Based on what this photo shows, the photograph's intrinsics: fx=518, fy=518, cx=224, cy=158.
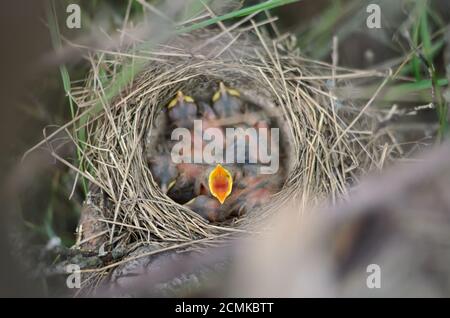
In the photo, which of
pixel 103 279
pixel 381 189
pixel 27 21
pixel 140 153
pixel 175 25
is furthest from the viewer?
pixel 140 153

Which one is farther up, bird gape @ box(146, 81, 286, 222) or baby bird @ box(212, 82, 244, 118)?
baby bird @ box(212, 82, 244, 118)

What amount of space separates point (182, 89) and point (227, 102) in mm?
132

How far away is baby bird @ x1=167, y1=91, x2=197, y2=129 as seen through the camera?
1.41 m

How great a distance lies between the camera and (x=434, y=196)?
0.78m

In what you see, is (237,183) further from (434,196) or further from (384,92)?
(434,196)

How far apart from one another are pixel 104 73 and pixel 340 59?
621mm

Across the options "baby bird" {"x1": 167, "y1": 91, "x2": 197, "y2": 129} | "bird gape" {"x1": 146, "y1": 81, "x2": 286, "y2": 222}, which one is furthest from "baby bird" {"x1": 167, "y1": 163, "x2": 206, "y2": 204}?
"baby bird" {"x1": 167, "y1": 91, "x2": 197, "y2": 129}

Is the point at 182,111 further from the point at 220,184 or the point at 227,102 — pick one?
the point at 220,184

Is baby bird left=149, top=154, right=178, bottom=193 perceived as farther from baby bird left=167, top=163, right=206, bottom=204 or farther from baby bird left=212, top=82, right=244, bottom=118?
baby bird left=212, top=82, right=244, bottom=118

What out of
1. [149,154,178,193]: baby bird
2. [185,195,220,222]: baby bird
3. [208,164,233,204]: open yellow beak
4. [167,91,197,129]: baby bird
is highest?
[167,91,197,129]: baby bird

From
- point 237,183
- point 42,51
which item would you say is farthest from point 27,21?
point 237,183

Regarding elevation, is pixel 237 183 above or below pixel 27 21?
below

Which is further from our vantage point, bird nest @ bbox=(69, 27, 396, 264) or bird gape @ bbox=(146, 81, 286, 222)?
bird gape @ bbox=(146, 81, 286, 222)

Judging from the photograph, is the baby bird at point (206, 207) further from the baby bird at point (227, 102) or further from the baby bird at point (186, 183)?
the baby bird at point (227, 102)
